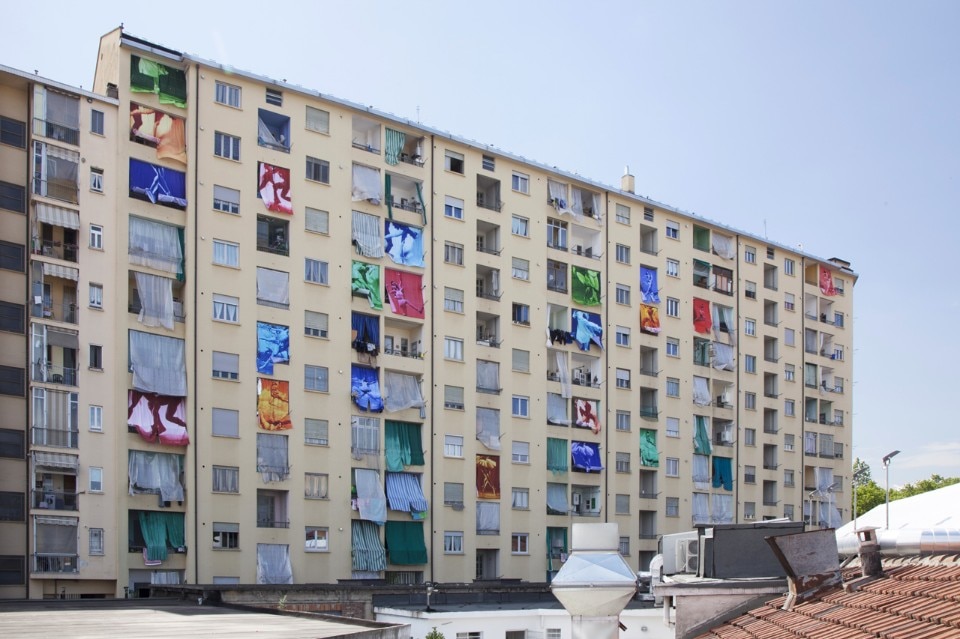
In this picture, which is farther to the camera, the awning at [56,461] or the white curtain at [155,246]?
the white curtain at [155,246]

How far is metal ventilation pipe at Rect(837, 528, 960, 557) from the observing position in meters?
17.0

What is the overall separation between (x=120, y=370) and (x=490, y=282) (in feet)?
76.4

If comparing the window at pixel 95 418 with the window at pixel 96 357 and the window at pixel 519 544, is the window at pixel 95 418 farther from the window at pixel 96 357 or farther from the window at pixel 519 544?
the window at pixel 519 544

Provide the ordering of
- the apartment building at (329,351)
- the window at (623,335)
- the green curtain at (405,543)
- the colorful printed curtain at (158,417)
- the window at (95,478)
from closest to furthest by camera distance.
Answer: the window at (95,478) < the apartment building at (329,351) < the colorful printed curtain at (158,417) < the green curtain at (405,543) < the window at (623,335)

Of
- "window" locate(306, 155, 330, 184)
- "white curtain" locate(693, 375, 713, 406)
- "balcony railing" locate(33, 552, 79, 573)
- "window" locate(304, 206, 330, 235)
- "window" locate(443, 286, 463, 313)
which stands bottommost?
"balcony railing" locate(33, 552, 79, 573)

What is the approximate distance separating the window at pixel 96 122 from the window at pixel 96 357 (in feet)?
32.3

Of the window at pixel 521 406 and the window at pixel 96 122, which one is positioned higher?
the window at pixel 96 122

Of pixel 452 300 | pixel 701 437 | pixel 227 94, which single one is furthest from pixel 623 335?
pixel 227 94

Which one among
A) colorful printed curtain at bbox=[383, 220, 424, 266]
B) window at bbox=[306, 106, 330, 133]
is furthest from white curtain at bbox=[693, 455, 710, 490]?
window at bbox=[306, 106, 330, 133]

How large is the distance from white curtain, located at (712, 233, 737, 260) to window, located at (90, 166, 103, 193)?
144 feet

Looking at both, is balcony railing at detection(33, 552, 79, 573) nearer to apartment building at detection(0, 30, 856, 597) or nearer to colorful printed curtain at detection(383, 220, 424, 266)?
apartment building at detection(0, 30, 856, 597)

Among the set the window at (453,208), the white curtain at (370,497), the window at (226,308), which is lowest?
the white curtain at (370,497)

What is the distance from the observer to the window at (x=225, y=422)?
55219 millimetres

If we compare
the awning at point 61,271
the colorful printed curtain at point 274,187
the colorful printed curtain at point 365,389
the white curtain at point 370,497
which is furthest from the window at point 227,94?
the white curtain at point 370,497
